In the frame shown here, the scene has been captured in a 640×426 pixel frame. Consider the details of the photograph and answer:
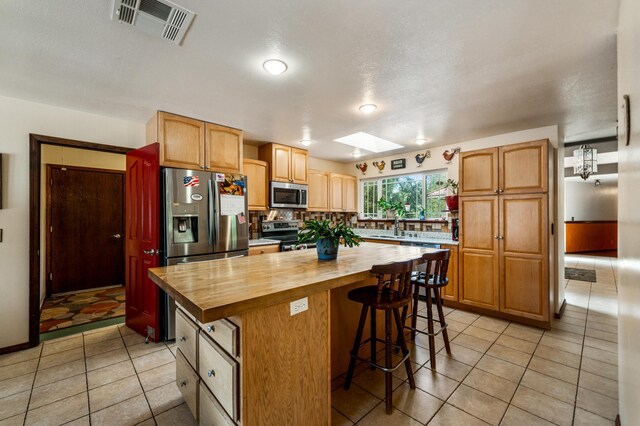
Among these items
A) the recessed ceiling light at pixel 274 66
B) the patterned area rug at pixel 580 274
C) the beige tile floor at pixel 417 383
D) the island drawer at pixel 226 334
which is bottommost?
the beige tile floor at pixel 417 383

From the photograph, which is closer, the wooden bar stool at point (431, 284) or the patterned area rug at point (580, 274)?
the wooden bar stool at point (431, 284)

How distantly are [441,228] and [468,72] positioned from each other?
2.90 m

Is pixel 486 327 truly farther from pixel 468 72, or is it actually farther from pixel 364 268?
pixel 468 72

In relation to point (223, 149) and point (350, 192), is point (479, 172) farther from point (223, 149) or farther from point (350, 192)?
point (223, 149)

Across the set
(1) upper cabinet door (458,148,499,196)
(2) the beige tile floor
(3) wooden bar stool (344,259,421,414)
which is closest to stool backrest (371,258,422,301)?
(3) wooden bar stool (344,259,421,414)

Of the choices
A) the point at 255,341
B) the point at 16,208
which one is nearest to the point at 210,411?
the point at 255,341

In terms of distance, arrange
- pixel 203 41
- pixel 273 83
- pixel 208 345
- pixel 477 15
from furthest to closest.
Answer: pixel 273 83 < pixel 203 41 < pixel 477 15 < pixel 208 345

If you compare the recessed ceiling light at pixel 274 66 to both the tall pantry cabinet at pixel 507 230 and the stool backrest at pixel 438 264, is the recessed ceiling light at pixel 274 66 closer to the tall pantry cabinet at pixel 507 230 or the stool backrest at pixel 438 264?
the stool backrest at pixel 438 264

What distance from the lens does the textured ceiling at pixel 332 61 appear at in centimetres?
154

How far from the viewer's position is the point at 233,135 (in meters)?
3.56

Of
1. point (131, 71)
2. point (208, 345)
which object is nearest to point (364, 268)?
point (208, 345)

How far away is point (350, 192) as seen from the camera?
5.72 meters

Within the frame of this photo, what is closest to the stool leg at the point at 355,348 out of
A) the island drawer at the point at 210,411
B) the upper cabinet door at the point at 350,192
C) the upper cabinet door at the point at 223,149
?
the island drawer at the point at 210,411

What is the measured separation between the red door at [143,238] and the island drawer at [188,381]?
126 centimetres
